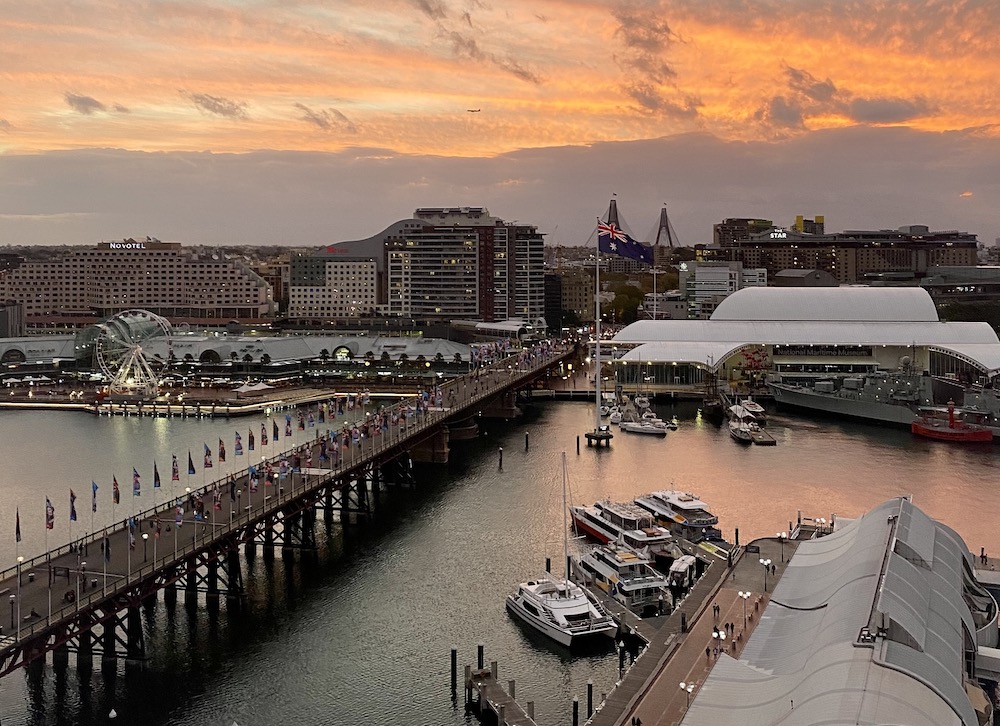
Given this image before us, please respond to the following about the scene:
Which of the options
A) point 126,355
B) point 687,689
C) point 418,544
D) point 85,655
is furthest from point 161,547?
point 126,355

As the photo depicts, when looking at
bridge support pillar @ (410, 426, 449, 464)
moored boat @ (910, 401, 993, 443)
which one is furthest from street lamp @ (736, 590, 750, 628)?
moored boat @ (910, 401, 993, 443)

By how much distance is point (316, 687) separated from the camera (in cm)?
2072

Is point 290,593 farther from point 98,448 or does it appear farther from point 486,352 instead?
point 486,352

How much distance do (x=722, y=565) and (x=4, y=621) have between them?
15.5m

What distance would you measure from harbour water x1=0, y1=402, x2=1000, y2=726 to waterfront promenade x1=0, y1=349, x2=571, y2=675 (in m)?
1.34

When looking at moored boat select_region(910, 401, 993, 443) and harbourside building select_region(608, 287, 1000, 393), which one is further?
harbourside building select_region(608, 287, 1000, 393)

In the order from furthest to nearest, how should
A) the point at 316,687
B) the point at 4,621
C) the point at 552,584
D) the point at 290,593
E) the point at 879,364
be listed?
the point at 879,364 < the point at 290,593 < the point at 552,584 < the point at 316,687 < the point at 4,621

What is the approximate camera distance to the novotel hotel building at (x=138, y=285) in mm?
115688

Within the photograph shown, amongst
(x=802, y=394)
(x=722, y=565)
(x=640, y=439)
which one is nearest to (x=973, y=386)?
(x=802, y=394)

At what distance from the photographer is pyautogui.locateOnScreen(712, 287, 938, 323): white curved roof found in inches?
2744

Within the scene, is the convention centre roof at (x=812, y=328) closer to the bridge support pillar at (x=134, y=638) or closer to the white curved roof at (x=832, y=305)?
the white curved roof at (x=832, y=305)

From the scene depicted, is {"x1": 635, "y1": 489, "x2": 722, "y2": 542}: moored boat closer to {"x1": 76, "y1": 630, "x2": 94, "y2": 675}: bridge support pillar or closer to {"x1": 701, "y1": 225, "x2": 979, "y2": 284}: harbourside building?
{"x1": 76, "y1": 630, "x2": 94, "y2": 675}: bridge support pillar

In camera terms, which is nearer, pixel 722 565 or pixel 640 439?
pixel 722 565

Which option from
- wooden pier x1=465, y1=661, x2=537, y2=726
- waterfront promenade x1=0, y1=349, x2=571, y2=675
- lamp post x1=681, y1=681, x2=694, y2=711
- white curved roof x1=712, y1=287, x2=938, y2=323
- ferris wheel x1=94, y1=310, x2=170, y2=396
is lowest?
wooden pier x1=465, y1=661, x2=537, y2=726
